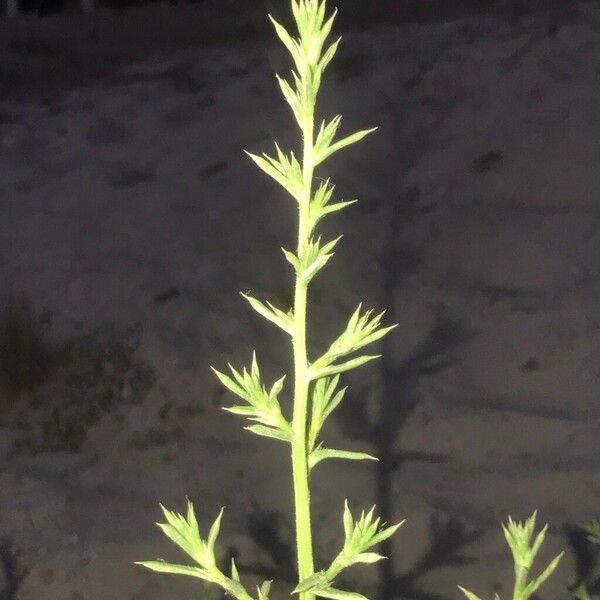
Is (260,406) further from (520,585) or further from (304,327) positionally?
(520,585)

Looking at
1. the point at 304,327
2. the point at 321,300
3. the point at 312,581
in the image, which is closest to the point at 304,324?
the point at 304,327

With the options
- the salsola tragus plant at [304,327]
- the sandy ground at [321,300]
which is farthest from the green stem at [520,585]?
the sandy ground at [321,300]

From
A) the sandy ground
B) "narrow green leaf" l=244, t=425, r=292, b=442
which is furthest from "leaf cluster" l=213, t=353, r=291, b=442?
the sandy ground

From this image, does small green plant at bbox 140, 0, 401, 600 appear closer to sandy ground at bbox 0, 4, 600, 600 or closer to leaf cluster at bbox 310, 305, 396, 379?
leaf cluster at bbox 310, 305, 396, 379

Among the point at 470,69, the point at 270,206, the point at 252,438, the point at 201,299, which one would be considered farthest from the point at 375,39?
the point at 252,438

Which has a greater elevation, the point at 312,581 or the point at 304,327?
the point at 304,327

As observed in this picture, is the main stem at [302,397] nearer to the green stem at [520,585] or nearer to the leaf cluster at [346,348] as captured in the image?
the leaf cluster at [346,348]

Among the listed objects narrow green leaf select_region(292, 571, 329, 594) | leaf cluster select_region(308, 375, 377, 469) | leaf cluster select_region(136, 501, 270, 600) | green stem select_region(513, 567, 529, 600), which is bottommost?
green stem select_region(513, 567, 529, 600)
